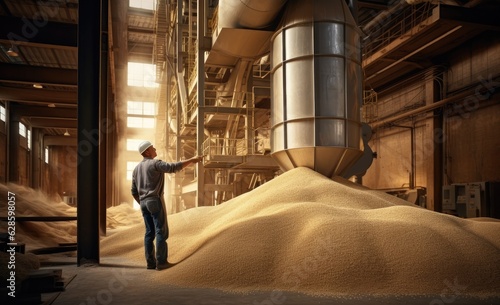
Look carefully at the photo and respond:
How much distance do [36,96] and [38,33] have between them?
6.78 m

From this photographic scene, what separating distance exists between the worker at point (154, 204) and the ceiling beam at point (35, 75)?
1014 centimetres

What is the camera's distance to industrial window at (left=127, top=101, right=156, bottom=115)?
32.3 m

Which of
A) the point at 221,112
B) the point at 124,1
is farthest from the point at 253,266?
the point at 124,1

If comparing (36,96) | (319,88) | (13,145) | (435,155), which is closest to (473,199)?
(435,155)

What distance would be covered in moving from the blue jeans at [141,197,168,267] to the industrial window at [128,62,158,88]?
26720mm

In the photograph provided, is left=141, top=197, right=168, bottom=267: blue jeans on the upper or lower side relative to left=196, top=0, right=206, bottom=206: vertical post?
lower

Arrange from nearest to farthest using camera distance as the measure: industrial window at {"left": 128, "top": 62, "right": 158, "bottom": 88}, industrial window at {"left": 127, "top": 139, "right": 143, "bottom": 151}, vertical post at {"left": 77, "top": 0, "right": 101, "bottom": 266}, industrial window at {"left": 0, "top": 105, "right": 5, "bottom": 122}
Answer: vertical post at {"left": 77, "top": 0, "right": 101, "bottom": 266} < industrial window at {"left": 0, "top": 105, "right": 5, "bottom": 122} < industrial window at {"left": 127, "top": 139, "right": 143, "bottom": 151} < industrial window at {"left": 128, "top": 62, "right": 158, "bottom": 88}

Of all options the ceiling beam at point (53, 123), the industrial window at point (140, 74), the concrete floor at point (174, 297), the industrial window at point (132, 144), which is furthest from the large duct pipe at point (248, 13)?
the industrial window at point (132, 144)

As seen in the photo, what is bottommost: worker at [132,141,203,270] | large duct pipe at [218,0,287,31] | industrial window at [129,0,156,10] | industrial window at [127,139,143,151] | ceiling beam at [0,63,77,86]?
worker at [132,141,203,270]

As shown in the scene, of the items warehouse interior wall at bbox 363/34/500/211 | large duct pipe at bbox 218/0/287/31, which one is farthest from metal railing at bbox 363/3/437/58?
large duct pipe at bbox 218/0/287/31

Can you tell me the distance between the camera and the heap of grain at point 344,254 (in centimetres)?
458

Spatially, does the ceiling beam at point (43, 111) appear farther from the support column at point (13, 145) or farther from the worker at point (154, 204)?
the worker at point (154, 204)

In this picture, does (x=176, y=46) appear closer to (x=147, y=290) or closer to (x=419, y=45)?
(x=419, y=45)

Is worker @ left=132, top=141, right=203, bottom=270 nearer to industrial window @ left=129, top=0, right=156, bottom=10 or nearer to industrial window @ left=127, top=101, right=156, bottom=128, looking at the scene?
industrial window @ left=129, top=0, right=156, bottom=10
